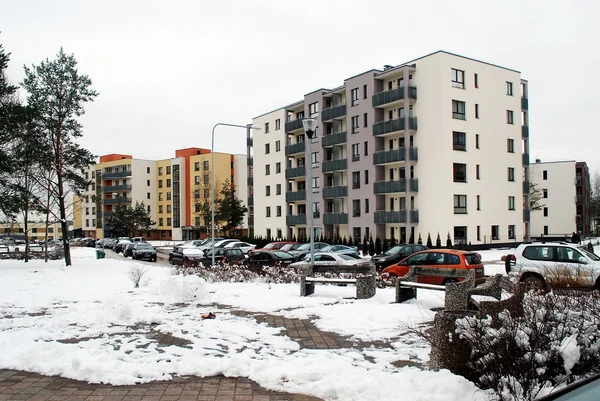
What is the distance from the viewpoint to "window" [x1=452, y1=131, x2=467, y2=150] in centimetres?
4478

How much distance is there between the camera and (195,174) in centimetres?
10056

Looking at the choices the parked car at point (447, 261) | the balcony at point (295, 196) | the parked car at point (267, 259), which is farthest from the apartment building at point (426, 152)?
the parked car at point (447, 261)

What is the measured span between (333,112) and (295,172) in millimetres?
9215

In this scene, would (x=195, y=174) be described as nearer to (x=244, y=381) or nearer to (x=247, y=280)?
(x=247, y=280)

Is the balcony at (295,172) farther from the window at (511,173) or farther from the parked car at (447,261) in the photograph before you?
the parked car at (447,261)

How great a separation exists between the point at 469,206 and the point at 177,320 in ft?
129

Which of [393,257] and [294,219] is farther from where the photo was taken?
[294,219]

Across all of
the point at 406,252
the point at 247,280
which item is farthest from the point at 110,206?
the point at 247,280

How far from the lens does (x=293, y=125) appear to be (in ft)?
198

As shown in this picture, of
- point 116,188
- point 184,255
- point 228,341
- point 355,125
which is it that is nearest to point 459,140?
point 355,125

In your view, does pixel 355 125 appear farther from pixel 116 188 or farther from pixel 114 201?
pixel 116 188

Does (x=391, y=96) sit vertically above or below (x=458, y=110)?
above

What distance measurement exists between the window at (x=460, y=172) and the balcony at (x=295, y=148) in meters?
18.8

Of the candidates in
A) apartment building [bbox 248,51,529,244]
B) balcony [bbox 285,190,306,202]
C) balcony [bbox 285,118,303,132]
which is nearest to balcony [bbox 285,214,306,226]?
balcony [bbox 285,190,306,202]
